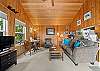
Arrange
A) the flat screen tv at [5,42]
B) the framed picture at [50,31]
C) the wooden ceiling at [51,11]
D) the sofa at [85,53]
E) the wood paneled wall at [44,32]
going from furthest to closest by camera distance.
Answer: the framed picture at [50,31]
the wood paneled wall at [44,32]
the wooden ceiling at [51,11]
the sofa at [85,53]
the flat screen tv at [5,42]

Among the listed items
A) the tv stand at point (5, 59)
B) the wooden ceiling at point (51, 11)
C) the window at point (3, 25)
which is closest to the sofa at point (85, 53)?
the tv stand at point (5, 59)

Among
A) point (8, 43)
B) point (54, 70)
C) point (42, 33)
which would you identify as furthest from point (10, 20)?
point (42, 33)

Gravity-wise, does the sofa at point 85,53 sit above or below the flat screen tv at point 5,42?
below

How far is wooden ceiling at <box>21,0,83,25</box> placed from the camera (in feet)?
36.9


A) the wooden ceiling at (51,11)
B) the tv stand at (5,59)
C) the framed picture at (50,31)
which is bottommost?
the tv stand at (5,59)

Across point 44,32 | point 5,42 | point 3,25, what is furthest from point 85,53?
point 44,32

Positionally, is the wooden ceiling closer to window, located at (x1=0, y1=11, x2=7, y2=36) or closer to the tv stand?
window, located at (x1=0, y1=11, x2=7, y2=36)

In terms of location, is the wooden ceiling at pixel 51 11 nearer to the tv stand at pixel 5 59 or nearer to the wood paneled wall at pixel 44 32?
the wood paneled wall at pixel 44 32

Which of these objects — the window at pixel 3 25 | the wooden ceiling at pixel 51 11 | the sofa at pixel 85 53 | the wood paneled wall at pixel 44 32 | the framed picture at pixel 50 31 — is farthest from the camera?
the framed picture at pixel 50 31

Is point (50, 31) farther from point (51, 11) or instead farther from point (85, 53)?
point (85, 53)

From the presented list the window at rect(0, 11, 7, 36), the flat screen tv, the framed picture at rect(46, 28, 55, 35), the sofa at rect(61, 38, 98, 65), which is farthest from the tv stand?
the framed picture at rect(46, 28, 55, 35)

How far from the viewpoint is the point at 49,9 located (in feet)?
41.3

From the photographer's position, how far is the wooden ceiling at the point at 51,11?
11.3 m

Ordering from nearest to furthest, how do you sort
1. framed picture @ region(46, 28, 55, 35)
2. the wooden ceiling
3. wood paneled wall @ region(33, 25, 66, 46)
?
the wooden ceiling, wood paneled wall @ region(33, 25, 66, 46), framed picture @ region(46, 28, 55, 35)
